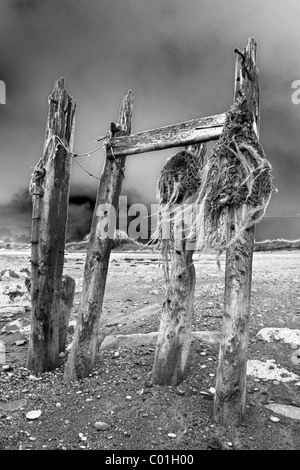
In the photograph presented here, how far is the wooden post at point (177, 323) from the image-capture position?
5.29m

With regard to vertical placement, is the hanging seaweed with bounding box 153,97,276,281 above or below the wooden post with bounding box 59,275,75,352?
above

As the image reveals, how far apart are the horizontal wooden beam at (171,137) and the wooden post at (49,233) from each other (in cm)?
102

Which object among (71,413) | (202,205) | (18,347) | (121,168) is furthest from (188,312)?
(18,347)

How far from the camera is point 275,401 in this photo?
5094 mm

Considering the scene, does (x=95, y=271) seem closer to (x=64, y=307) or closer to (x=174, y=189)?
(x=64, y=307)

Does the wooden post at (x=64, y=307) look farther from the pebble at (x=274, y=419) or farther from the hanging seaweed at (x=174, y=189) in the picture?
the pebble at (x=274, y=419)

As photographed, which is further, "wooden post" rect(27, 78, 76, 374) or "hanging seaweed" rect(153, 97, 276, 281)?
"wooden post" rect(27, 78, 76, 374)

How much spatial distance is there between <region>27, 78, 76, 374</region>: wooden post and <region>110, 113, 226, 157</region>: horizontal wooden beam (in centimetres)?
102

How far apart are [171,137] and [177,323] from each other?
2.72 meters

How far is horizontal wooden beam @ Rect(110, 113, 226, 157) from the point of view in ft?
16.6

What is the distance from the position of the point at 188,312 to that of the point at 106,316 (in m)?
4.12

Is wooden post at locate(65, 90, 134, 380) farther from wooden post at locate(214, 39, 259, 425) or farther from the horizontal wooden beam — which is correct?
wooden post at locate(214, 39, 259, 425)

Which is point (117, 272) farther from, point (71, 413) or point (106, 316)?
point (71, 413)

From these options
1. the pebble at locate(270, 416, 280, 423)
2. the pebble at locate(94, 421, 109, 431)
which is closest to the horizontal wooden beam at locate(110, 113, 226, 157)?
the pebble at locate(270, 416, 280, 423)
